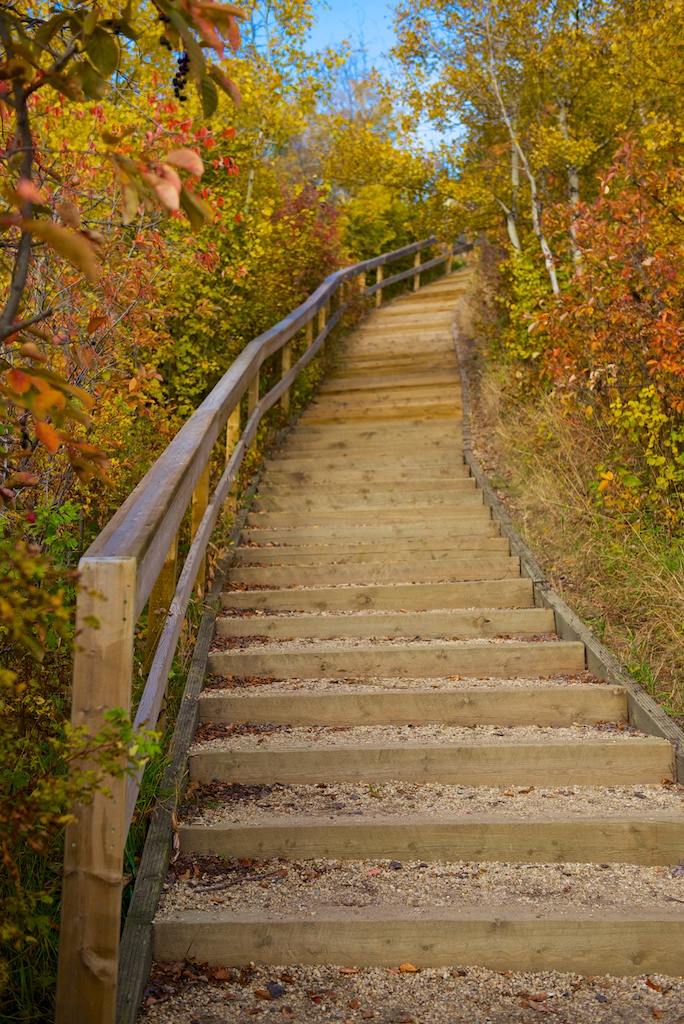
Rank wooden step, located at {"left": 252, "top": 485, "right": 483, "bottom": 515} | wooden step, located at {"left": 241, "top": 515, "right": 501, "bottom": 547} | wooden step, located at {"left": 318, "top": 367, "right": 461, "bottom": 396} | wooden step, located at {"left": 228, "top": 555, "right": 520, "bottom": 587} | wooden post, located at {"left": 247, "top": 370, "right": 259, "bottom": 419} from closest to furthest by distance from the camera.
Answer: wooden step, located at {"left": 228, "top": 555, "right": 520, "bottom": 587}, wooden step, located at {"left": 241, "top": 515, "right": 501, "bottom": 547}, wooden step, located at {"left": 252, "top": 485, "right": 483, "bottom": 515}, wooden post, located at {"left": 247, "top": 370, "right": 259, "bottom": 419}, wooden step, located at {"left": 318, "top": 367, "right": 461, "bottom": 396}

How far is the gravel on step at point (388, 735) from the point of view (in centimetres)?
336

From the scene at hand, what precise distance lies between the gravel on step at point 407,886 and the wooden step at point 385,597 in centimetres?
197

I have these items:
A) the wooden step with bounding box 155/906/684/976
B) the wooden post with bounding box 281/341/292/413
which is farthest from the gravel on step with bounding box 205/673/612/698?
the wooden post with bounding box 281/341/292/413

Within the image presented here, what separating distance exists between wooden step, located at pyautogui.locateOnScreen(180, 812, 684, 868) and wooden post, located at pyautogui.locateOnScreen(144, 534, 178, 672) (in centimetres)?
57

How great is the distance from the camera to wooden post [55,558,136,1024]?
191 cm

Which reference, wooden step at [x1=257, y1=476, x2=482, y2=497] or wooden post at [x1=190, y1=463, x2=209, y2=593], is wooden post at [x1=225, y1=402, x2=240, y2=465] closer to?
wooden step at [x1=257, y1=476, x2=482, y2=497]

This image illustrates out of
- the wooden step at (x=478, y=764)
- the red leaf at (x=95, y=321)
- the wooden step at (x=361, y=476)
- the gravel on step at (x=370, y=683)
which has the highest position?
the red leaf at (x=95, y=321)

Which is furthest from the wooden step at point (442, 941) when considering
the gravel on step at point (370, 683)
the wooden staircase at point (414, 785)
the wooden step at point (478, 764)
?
the gravel on step at point (370, 683)

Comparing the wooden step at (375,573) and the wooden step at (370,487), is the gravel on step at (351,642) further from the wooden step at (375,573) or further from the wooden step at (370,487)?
the wooden step at (370,487)

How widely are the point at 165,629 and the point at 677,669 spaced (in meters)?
2.07

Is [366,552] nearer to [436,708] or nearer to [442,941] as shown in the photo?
[436,708]

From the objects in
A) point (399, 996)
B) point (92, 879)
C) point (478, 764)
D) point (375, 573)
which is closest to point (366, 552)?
point (375, 573)

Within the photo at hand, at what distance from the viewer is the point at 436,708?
11.8 ft

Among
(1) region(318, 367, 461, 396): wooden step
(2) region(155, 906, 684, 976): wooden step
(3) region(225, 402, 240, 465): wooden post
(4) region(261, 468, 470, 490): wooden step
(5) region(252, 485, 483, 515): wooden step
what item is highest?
(1) region(318, 367, 461, 396): wooden step
